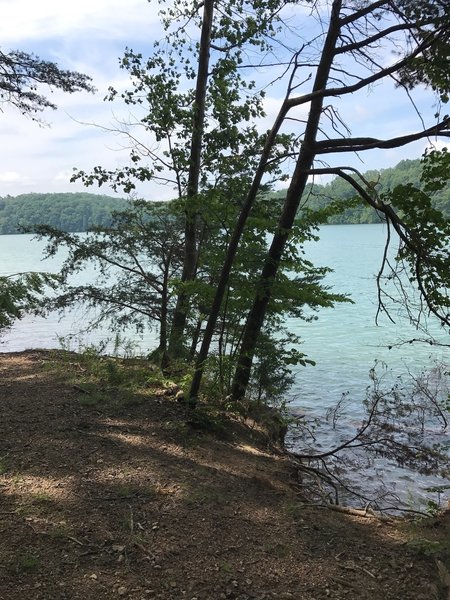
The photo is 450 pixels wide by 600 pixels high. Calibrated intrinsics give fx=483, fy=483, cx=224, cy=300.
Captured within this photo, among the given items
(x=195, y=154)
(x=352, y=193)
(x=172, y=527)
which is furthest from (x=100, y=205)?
(x=172, y=527)

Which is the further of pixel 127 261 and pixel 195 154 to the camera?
pixel 127 261

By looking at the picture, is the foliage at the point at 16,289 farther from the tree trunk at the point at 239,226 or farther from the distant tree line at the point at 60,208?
the distant tree line at the point at 60,208

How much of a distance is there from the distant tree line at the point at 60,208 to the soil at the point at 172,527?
6.61 meters

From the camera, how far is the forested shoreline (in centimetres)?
692

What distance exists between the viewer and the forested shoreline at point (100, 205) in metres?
6.92

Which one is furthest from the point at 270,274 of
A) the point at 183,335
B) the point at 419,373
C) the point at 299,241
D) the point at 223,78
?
the point at 419,373

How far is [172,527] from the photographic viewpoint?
3.80m

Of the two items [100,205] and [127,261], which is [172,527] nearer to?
[127,261]

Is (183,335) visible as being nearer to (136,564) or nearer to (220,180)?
(220,180)

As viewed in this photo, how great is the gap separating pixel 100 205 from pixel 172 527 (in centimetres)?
1294

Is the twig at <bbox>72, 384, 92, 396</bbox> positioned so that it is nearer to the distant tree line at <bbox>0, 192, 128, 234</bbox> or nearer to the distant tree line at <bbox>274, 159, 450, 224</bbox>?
the distant tree line at <bbox>274, 159, 450, 224</bbox>

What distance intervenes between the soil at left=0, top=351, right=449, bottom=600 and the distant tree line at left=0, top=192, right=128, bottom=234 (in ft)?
21.7

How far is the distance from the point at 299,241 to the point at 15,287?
398 cm

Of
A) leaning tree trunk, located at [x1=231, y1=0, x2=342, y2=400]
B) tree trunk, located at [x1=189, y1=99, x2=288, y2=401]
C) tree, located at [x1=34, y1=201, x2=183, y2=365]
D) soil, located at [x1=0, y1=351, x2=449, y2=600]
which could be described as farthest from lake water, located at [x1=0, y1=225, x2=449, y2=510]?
soil, located at [x1=0, y1=351, x2=449, y2=600]
